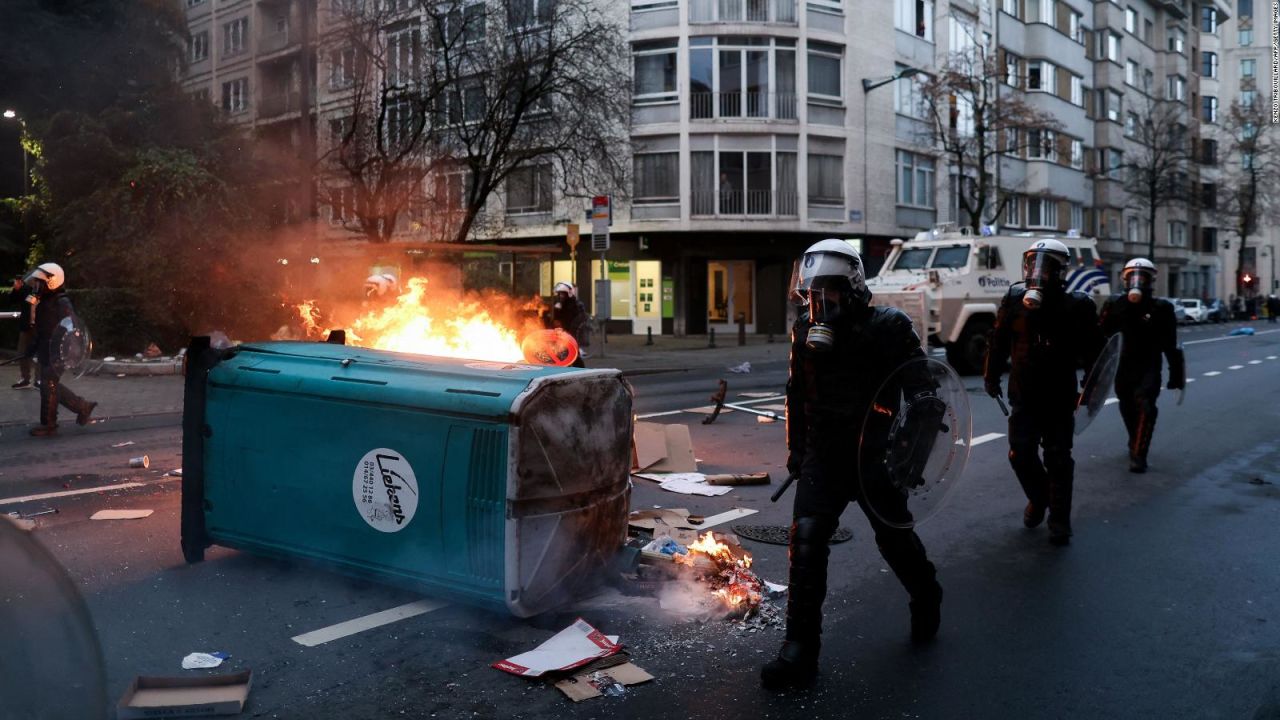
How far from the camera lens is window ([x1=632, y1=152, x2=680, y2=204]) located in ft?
108

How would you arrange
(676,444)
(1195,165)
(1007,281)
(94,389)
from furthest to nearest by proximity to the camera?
(1195,165) → (1007,281) → (94,389) → (676,444)

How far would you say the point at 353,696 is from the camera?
147 inches

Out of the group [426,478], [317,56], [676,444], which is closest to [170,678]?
[426,478]

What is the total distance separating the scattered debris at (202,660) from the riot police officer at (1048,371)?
4564 mm

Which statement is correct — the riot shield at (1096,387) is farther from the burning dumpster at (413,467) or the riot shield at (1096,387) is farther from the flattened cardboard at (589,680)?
the flattened cardboard at (589,680)

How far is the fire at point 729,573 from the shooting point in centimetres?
479

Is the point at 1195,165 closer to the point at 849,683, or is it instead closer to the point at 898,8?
the point at 898,8

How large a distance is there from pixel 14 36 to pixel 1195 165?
66999mm

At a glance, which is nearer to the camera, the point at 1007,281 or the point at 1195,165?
the point at 1007,281

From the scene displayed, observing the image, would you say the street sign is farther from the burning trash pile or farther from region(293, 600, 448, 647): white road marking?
region(293, 600, 448, 647): white road marking

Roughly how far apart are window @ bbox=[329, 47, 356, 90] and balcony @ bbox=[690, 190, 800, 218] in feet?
44.3

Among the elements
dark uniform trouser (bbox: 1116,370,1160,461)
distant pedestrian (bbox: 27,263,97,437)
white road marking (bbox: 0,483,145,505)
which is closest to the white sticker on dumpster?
white road marking (bbox: 0,483,145,505)

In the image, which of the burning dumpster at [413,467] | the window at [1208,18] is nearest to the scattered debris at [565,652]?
the burning dumpster at [413,467]

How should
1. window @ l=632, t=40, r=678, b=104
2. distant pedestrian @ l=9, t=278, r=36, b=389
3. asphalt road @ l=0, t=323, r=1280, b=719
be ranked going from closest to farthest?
asphalt road @ l=0, t=323, r=1280, b=719, distant pedestrian @ l=9, t=278, r=36, b=389, window @ l=632, t=40, r=678, b=104
